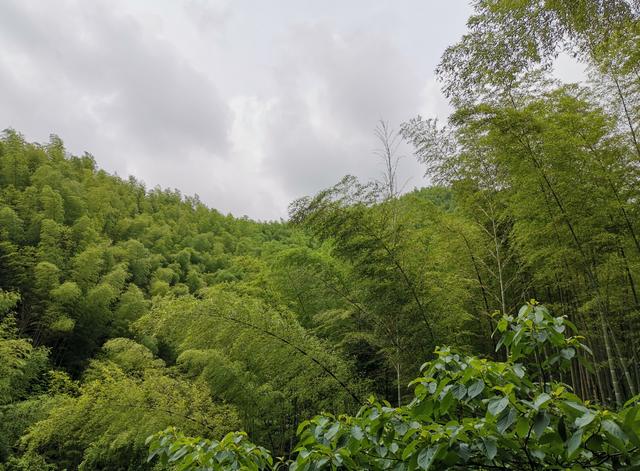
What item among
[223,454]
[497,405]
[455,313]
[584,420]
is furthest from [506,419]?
[455,313]

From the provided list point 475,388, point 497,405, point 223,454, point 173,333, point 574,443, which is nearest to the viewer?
point 574,443

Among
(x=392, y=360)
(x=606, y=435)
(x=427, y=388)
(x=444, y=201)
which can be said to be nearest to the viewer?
(x=606, y=435)

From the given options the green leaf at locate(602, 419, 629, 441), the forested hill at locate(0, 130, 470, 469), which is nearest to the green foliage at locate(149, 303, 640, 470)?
the green leaf at locate(602, 419, 629, 441)

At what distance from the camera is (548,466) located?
0.87m

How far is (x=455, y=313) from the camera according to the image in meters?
4.99

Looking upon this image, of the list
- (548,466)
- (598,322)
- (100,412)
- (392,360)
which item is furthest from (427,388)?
(100,412)

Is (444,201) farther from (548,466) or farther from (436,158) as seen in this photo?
(548,466)

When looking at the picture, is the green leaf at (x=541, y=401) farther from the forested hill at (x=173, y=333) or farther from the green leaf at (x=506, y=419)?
the forested hill at (x=173, y=333)

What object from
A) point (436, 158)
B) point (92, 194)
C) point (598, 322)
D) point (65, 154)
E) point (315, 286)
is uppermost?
point (65, 154)

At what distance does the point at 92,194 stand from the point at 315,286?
1757 cm

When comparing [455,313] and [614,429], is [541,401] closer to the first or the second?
[614,429]

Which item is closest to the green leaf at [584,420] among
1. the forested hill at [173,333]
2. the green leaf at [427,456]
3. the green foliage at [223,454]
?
the green leaf at [427,456]

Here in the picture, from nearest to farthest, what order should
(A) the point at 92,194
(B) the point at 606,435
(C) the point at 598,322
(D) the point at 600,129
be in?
(B) the point at 606,435 → (D) the point at 600,129 → (C) the point at 598,322 → (A) the point at 92,194

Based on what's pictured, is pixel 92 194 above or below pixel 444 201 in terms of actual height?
above
